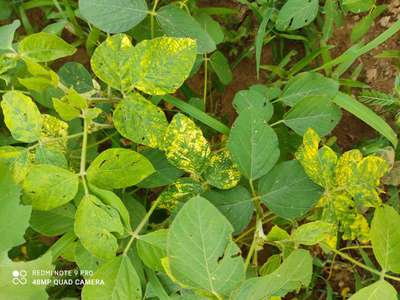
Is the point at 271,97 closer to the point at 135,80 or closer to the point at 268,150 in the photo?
the point at 268,150

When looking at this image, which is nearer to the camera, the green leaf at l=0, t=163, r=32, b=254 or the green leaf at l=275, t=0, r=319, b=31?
the green leaf at l=0, t=163, r=32, b=254

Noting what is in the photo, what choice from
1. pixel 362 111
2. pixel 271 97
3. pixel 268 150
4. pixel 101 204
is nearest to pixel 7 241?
pixel 101 204

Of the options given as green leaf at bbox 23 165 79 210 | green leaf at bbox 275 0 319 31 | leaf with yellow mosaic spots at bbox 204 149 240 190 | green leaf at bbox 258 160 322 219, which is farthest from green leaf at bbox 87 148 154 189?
green leaf at bbox 275 0 319 31

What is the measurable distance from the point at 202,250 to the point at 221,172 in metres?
0.30

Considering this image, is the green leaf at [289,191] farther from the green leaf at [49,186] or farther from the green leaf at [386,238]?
the green leaf at [49,186]

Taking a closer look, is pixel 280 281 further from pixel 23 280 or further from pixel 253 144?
pixel 23 280

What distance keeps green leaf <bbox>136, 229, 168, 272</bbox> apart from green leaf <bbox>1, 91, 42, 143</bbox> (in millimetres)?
354

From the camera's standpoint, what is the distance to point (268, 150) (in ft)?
4.17

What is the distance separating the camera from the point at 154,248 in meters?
1.25

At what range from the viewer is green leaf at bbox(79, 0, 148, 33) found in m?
1.34

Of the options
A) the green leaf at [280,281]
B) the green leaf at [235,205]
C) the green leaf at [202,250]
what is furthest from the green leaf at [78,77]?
the green leaf at [280,281]

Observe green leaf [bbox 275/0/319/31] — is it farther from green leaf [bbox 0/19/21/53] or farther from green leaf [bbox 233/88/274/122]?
green leaf [bbox 0/19/21/53]

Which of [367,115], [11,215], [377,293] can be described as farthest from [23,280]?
[367,115]

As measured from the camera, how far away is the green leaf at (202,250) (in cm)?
106
